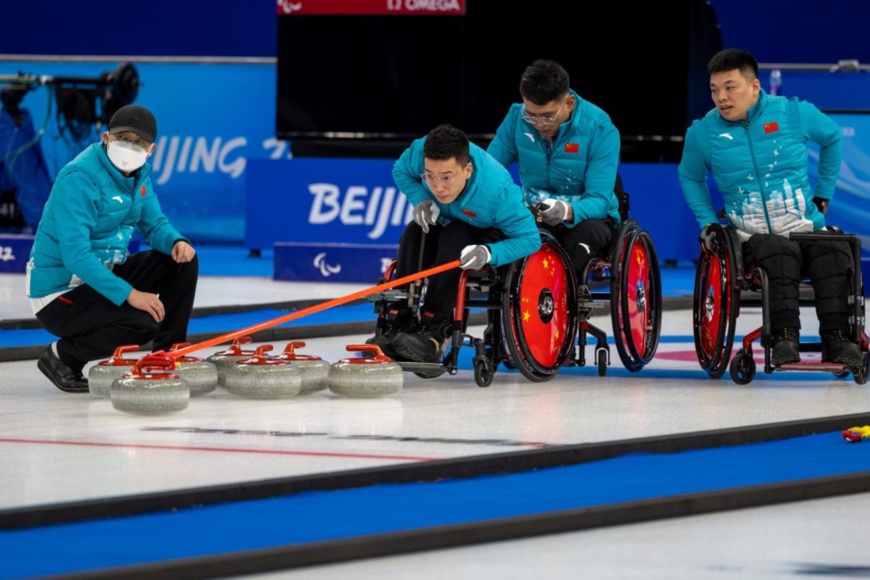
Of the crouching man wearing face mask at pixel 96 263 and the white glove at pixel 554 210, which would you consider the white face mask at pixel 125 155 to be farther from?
the white glove at pixel 554 210

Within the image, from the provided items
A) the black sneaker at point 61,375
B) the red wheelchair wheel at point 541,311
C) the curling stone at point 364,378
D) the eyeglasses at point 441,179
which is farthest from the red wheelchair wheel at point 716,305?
the black sneaker at point 61,375

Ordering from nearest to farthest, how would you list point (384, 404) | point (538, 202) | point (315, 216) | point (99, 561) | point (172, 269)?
1. point (99, 561)
2. point (384, 404)
3. point (172, 269)
4. point (538, 202)
5. point (315, 216)

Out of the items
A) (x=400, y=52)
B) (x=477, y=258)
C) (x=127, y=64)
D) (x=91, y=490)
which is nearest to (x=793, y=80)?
(x=400, y=52)

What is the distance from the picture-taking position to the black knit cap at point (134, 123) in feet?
17.0

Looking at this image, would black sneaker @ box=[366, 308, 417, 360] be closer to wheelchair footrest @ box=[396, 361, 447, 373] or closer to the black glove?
wheelchair footrest @ box=[396, 361, 447, 373]

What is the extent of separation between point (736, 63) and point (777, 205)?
1.65ft

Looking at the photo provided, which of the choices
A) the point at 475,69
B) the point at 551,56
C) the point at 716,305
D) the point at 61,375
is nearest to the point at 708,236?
the point at 716,305

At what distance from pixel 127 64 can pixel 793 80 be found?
15.9ft

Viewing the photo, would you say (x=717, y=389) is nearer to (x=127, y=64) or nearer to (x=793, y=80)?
(x=793, y=80)

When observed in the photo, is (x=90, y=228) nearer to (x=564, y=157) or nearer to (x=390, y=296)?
(x=390, y=296)

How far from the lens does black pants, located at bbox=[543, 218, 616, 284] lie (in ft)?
18.8

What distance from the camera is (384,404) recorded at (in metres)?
4.98

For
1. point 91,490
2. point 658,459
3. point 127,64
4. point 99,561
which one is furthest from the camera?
point 127,64

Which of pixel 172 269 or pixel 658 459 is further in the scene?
pixel 172 269
